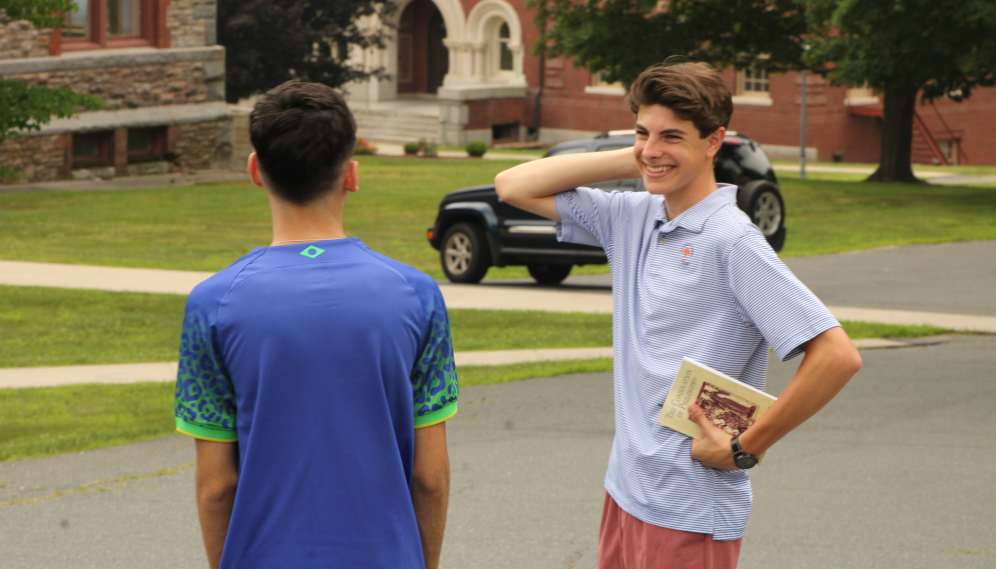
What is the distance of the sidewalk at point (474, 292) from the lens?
11.9 meters

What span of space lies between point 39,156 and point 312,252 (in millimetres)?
25813

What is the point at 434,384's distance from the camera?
8.04 ft

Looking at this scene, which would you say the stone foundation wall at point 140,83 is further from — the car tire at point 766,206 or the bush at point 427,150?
the car tire at point 766,206

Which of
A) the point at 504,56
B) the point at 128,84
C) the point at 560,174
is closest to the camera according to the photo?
the point at 560,174

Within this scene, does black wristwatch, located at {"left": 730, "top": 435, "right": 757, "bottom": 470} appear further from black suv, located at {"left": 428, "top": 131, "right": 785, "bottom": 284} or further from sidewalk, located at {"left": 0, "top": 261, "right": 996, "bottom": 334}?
black suv, located at {"left": 428, "top": 131, "right": 785, "bottom": 284}

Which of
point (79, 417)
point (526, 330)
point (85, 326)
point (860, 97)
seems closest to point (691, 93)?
point (79, 417)

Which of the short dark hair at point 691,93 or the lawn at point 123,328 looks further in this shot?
the lawn at point 123,328

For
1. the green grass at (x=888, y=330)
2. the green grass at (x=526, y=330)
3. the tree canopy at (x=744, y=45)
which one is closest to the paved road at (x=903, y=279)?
the green grass at (x=888, y=330)

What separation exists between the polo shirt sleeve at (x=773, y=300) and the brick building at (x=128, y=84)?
2499 cm

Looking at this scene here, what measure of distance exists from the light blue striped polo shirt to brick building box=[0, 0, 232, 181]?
81.2 feet

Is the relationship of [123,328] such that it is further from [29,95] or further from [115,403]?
[115,403]

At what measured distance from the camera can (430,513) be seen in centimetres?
250

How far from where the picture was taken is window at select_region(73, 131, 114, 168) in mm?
26781

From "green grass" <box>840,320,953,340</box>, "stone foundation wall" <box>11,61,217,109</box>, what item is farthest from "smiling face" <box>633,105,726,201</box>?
"stone foundation wall" <box>11,61,217,109</box>
